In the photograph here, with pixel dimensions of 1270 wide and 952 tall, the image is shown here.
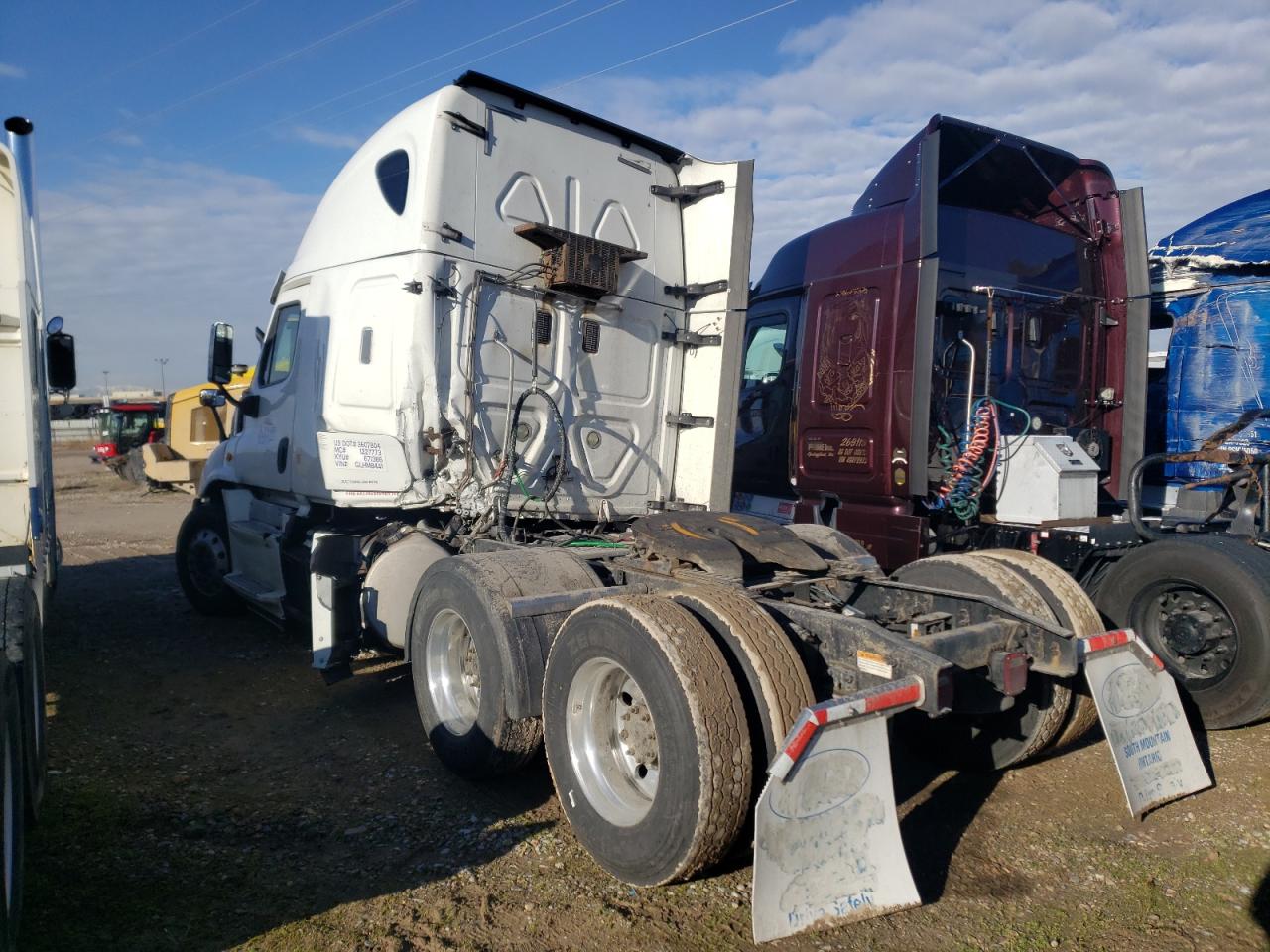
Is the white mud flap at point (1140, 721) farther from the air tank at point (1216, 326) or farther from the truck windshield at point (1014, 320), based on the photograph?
the air tank at point (1216, 326)

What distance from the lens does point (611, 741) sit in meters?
3.58

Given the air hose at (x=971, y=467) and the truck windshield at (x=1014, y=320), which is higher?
the truck windshield at (x=1014, y=320)

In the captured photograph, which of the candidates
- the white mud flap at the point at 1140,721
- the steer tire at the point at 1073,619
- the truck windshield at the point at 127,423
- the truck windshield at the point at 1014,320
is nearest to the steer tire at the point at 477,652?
the steer tire at the point at 1073,619

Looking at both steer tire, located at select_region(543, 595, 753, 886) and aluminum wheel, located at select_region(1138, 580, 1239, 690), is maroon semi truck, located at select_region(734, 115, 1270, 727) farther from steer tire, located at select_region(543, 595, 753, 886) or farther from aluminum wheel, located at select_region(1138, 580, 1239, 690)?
steer tire, located at select_region(543, 595, 753, 886)

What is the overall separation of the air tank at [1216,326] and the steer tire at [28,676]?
7072mm

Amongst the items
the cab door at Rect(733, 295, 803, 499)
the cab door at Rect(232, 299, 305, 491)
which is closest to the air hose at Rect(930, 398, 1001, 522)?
the cab door at Rect(733, 295, 803, 499)

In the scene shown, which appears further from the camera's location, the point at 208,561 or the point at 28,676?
the point at 208,561

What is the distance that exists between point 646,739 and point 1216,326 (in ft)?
18.8

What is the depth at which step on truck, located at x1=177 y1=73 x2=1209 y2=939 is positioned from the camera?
3.01 m

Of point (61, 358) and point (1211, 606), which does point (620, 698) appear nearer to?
point (1211, 606)

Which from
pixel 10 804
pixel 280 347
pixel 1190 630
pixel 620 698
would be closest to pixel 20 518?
pixel 280 347

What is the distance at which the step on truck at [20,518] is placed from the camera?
9.21 feet

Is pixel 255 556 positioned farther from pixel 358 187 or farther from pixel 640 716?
pixel 640 716

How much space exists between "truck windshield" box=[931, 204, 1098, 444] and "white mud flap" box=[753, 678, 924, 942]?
12.1 ft
